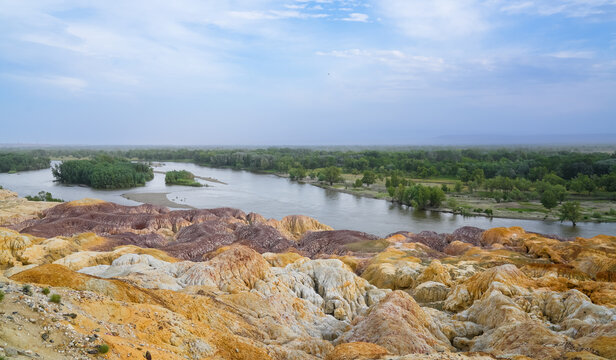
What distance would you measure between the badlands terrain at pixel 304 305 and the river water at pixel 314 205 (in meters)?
26.6

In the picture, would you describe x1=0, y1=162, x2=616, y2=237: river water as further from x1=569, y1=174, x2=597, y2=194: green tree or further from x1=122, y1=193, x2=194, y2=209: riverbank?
x1=569, y1=174, x2=597, y2=194: green tree

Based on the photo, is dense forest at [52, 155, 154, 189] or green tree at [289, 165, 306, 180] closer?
dense forest at [52, 155, 154, 189]

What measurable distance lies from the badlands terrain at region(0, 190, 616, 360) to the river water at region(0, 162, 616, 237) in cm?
2657

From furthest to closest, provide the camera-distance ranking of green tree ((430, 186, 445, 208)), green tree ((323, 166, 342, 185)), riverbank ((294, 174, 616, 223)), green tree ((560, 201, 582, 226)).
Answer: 1. green tree ((323, 166, 342, 185))
2. green tree ((430, 186, 445, 208))
3. riverbank ((294, 174, 616, 223))
4. green tree ((560, 201, 582, 226))

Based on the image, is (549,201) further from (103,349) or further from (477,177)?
(103,349)

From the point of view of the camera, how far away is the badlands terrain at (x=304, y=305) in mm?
8961

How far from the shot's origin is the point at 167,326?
1065 cm

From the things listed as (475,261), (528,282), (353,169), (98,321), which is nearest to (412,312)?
(528,282)

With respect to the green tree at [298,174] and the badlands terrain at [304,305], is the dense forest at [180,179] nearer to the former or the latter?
the green tree at [298,174]

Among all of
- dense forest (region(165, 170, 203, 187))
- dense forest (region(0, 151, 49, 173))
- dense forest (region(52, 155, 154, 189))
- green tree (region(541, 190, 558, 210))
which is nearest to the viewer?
green tree (region(541, 190, 558, 210))

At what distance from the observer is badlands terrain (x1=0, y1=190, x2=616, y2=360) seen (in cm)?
896

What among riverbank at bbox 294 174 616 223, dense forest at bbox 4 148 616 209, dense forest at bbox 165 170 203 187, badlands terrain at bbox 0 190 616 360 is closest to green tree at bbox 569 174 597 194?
dense forest at bbox 4 148 616 209

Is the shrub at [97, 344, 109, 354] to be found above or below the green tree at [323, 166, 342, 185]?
above

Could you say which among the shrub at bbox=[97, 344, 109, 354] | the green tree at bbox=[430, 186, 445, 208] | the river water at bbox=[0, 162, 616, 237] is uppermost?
the shrub at bbox=[97, 344, 109, 354]
